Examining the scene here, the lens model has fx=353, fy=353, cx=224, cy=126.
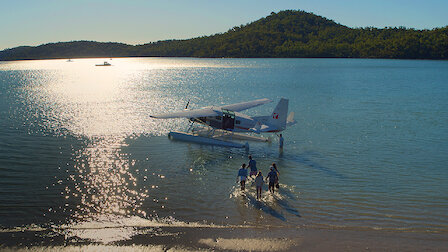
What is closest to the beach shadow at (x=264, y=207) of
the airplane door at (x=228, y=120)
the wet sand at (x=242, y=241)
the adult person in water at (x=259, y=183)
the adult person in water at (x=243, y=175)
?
the adult person in water at (x=259, y=183)

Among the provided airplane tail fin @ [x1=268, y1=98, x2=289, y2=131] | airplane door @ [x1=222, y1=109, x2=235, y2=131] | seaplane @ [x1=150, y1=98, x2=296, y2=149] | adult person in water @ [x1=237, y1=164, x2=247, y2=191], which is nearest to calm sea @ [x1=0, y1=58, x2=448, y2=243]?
adult person in water @ [x1=237, y1=164, x2=247, y2=191]

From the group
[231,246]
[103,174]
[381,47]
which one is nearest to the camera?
[231,246]

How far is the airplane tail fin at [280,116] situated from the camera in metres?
18.9

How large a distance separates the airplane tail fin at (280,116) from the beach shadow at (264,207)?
7745mm

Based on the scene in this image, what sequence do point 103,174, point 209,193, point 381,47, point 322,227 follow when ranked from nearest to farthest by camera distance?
point 322,227, point 209,193, point 103,174, point 381,47

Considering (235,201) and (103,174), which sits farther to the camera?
(103,174)

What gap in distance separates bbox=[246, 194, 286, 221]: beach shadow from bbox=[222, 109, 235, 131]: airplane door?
322 inches

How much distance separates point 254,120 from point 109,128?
35.1ft

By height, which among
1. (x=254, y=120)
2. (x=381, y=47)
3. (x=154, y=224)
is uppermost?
(x=381, y=47)

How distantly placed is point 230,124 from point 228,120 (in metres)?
0.26

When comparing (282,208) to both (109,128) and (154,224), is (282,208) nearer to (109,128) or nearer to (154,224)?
(154,224)

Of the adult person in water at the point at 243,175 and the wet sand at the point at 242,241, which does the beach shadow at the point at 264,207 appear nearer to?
the adult person in water at the point at 243,175

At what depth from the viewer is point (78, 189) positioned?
12773 millimetres

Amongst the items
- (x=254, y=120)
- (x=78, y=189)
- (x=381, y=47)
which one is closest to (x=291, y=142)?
(x=254, y=120)
